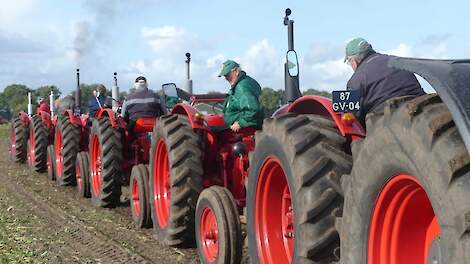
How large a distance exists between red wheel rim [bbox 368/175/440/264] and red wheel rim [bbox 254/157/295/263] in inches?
50.6

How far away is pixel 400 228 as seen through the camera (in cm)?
255

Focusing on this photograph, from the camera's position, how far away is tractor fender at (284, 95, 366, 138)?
11.0 ft

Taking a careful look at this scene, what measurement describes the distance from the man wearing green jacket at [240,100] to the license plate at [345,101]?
6.14ft

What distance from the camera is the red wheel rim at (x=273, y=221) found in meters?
3.87

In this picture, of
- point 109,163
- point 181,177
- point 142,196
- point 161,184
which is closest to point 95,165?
point 109,163

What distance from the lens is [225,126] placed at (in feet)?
19.0

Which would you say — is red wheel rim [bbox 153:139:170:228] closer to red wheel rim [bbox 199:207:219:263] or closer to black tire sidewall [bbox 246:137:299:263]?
red wheel rim [bbox 199:207:219:263]

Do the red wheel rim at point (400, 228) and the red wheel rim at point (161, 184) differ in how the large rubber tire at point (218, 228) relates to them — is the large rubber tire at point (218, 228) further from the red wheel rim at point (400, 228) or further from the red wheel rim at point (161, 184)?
the red wheel rim at point (400, 228)

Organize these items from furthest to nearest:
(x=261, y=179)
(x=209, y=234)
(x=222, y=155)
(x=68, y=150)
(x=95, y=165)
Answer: (x=68, y=150) < (x=95, y=165) < (x=222, y=155) < (x=209, y=234) < (x=261, y=179)

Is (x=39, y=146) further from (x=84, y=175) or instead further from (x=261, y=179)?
(x=261, y=179)

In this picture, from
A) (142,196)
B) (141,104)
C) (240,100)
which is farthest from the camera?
(141,104)

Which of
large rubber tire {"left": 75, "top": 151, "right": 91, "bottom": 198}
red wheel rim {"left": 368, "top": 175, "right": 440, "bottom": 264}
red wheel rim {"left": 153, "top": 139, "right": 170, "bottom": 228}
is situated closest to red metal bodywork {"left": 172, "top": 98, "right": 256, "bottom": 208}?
red wheel rim {"left": 153, "top": 139, "right": 170, "bottom": 228}

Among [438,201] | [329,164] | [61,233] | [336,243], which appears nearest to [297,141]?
[329,164]

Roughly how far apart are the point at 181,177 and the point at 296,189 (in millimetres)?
2234
